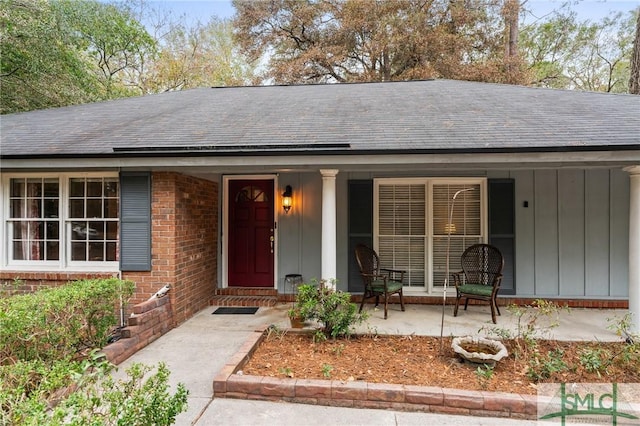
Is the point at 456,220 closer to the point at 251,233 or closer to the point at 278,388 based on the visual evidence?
the point at 251,233

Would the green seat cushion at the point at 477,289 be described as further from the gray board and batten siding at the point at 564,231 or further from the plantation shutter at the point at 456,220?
the gray board and batten siding at the point at 564,231

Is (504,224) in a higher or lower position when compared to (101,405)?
higher

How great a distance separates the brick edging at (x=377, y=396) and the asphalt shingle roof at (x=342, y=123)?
2.60 m

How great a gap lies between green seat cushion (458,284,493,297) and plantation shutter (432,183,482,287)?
0.81 m

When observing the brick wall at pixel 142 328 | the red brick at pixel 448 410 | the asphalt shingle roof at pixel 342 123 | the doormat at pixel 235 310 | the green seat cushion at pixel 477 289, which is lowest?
the red brick at pixel 448 410

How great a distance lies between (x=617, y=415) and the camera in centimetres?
274

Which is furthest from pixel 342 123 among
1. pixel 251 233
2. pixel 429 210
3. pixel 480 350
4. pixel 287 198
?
pixel 480 350

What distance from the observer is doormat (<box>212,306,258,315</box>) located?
546 cm

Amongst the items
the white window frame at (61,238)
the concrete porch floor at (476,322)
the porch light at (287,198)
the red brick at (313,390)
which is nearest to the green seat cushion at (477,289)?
the concrete porch floor at (476,322)

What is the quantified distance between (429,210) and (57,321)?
5.26 meters

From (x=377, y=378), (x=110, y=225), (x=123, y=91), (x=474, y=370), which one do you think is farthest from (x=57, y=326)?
(x=123, y=91)

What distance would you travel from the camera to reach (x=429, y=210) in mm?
5949

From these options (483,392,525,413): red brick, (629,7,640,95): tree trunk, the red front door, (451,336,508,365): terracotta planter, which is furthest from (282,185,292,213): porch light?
(629,7,640,95): tree trunk

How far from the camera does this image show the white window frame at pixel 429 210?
5.87 m
